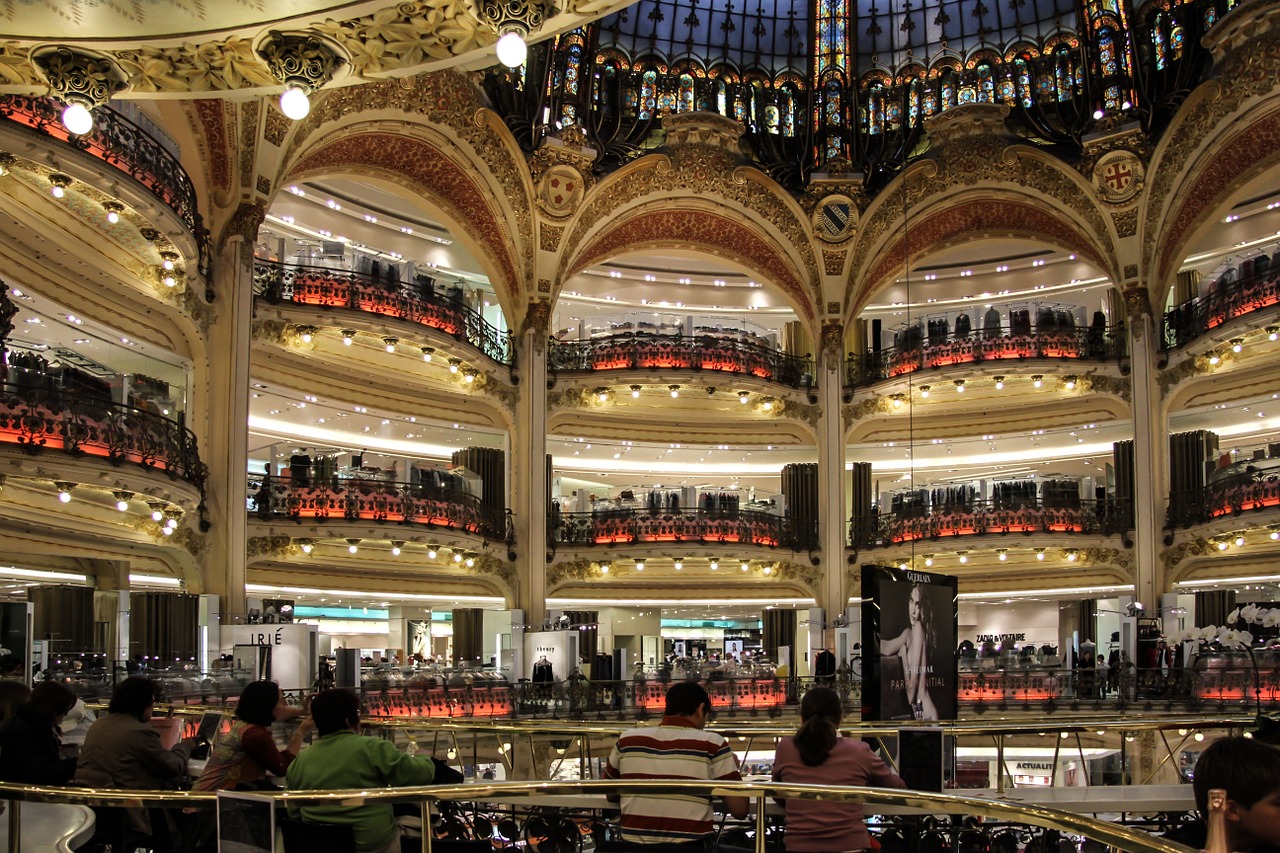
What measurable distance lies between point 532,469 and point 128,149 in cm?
1318

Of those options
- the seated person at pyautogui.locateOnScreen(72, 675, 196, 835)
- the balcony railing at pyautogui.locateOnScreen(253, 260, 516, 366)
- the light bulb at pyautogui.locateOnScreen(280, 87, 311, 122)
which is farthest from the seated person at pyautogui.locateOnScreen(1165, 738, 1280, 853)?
the balcony railing at pyautogui.locateOnScreen(253, 260, 516, 366)

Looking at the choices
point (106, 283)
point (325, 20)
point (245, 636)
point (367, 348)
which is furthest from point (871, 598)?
point (367, 348)

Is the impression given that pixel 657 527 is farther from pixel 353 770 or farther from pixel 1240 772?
pixel 1240 772

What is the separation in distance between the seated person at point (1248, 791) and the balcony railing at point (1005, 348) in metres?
27.5

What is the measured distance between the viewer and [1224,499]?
1061 inches

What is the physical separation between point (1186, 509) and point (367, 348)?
61.7 ft

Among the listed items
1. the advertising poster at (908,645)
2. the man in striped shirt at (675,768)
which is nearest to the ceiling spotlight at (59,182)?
the advertising poster at (908,645)

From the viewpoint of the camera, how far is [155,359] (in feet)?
72.0

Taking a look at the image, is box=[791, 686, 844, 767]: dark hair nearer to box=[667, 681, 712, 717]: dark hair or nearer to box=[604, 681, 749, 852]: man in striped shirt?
box=[604, 681, 749, 852]: man in striped shirt

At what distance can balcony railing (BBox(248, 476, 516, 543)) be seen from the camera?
2406 cm

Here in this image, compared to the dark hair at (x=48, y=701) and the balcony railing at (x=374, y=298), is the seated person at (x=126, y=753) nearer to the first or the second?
the dark hair at (x=48, y=701)

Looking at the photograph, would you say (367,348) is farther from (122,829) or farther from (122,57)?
(122,829)

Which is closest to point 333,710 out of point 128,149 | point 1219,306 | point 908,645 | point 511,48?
point 511,48

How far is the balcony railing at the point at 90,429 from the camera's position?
53.2ft
